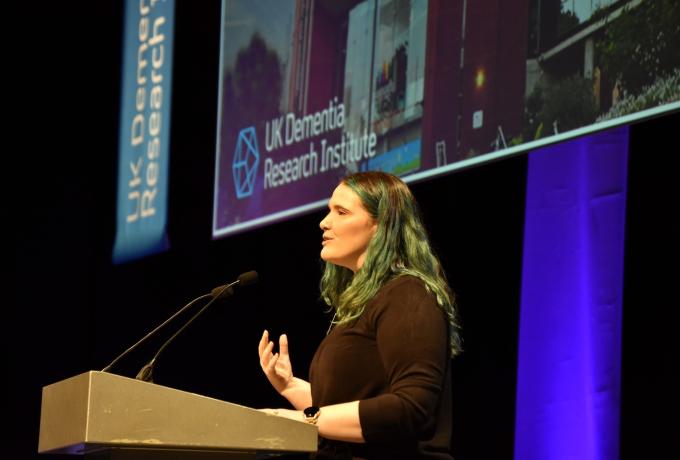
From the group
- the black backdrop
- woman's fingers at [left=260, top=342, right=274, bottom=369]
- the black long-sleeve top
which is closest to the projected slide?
the black backdrop

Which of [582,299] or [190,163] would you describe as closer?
[582,299]

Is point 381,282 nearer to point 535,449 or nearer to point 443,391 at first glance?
point 443,391

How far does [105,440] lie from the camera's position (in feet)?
5.39

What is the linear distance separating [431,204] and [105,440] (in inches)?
116

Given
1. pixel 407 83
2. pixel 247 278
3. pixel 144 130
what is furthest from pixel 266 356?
pixel 144 130

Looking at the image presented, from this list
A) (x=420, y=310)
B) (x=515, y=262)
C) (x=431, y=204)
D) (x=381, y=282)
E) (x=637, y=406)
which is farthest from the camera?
(x=431, y=204)

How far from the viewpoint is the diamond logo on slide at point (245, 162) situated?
4668 millimetres

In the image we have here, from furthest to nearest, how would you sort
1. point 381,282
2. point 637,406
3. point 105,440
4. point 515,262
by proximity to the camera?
point 515,262
point 637,406
point 381,282
point 105,440

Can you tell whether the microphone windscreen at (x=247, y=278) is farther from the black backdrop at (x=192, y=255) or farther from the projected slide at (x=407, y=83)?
the black backdrop at (x=192, y=255)

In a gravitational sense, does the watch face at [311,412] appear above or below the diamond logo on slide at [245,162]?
below

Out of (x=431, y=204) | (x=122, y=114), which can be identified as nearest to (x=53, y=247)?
(x=122, y=114)

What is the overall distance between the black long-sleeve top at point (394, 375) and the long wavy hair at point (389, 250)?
0.04 meters

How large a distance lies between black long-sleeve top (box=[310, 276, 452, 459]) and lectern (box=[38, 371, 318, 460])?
17 centimetres

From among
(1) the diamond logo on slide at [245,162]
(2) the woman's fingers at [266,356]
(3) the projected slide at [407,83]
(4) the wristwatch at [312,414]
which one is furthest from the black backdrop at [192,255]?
(4) the wristwatch at [312,414]
